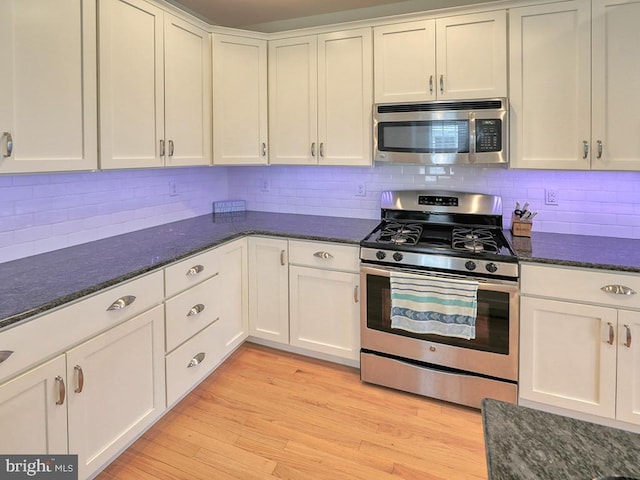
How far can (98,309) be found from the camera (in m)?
1.66

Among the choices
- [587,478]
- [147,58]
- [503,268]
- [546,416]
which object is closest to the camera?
[587,478]

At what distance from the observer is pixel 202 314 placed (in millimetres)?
2414

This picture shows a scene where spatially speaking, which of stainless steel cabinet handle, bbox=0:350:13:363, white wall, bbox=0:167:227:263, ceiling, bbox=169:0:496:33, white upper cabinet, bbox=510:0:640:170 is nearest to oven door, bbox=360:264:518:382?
white upper cabinet, bbox=510:0:640:170

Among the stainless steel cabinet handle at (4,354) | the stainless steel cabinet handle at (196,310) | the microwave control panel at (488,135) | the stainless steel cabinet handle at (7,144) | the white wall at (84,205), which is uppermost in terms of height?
the microwave control panel at (488,135)

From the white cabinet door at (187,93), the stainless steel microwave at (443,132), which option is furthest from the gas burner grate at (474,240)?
the white cabinet door at (187,93)

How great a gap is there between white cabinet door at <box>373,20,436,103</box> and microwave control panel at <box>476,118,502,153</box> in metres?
0.37

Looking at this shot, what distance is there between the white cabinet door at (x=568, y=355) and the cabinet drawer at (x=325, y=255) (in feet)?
3.27

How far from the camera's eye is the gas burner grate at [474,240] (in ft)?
7.28

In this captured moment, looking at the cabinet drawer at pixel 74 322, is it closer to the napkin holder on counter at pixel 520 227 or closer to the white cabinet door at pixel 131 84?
the white cabinet door at pixel 131 84

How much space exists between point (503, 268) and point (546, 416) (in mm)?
1447

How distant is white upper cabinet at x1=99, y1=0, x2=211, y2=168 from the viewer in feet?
6.77

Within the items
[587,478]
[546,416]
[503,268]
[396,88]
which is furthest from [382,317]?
[587,478]

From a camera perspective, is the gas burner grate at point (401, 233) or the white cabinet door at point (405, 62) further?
the white cabinet door at point (405, 62)

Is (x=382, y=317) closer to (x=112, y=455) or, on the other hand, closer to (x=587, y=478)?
(x=112, y=455)
